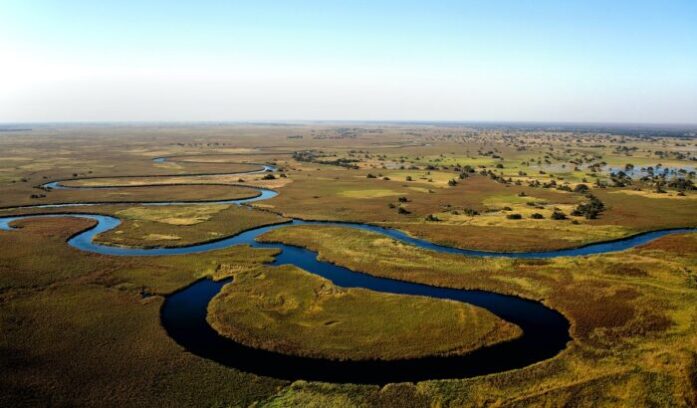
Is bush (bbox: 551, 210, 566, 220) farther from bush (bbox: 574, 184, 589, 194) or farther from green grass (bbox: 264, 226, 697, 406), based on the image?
bush (bbox: 574, 184, 589, 194)

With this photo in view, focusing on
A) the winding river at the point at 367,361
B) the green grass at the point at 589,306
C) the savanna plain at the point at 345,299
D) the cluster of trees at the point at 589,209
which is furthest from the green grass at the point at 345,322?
the cluster of trees at the point at 589,209

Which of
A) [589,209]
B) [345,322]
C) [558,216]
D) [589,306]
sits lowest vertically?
[345,322]

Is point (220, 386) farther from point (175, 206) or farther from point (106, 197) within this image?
point (106, 197)

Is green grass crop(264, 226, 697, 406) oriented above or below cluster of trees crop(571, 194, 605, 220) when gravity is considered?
below

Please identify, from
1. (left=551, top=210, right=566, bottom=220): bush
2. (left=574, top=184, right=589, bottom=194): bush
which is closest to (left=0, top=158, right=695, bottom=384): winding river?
(left=551, top=210, right=566, bottom=220): bush

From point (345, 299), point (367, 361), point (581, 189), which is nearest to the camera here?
point (367, 361)

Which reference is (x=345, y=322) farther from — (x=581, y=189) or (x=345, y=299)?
(x=581, y=189)

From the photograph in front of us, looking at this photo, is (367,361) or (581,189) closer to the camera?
(367,361)

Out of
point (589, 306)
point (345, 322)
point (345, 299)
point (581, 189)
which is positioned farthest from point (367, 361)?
point (581, 189)
